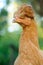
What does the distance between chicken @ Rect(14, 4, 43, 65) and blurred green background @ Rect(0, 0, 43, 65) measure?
1.10m

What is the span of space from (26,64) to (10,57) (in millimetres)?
1430

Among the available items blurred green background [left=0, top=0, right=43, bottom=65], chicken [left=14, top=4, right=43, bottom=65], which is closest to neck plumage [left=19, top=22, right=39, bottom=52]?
chicken [left=14, top=4, right=43, bottom=65]

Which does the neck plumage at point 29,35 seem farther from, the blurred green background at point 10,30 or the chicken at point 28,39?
the blurred green background at point 10,30

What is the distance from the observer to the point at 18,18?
4.61 feet

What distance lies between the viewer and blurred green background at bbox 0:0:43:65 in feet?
9.37

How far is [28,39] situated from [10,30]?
5.73ft

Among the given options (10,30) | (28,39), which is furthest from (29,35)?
(10,30)

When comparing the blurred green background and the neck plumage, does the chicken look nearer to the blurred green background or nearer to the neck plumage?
the neck plumage

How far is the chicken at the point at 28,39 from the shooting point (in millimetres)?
1406

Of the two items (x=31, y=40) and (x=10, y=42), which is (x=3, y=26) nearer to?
(x=10, y=42)

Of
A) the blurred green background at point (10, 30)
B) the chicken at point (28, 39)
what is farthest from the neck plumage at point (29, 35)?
the blurred green background at point (10, 30)

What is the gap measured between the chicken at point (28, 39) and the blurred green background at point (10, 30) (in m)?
1.10

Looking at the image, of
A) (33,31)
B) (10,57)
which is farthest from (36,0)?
(33,31)

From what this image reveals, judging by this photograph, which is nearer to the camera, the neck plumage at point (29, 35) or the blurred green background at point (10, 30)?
the neck plumage at point (29, 35)
